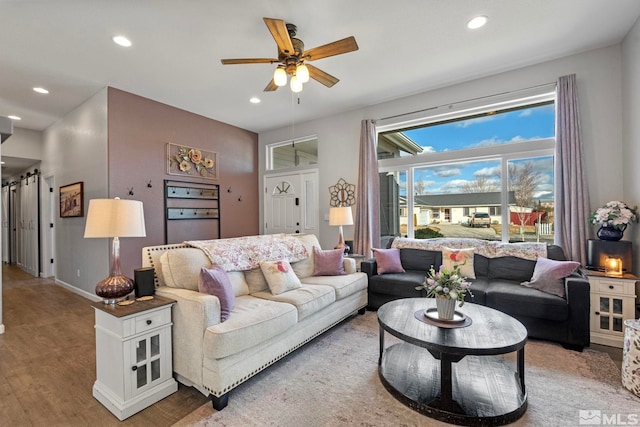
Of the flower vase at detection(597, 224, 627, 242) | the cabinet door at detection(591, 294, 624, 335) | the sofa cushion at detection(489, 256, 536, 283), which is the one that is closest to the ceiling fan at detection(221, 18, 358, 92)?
the sofa cushion at detection(489, 256, 536, 283)

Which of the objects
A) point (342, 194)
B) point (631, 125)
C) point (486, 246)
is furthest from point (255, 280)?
point (631, 125)

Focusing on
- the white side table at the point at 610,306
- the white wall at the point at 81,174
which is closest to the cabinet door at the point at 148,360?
the white wall at the point at 81,174

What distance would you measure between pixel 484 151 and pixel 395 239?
1.75 metres

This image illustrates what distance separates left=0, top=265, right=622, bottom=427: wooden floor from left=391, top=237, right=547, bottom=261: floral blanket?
1047mm

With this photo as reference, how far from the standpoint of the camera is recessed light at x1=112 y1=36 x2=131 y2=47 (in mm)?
2945

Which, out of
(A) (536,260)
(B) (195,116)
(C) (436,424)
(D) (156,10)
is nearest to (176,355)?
(C) (436,424)

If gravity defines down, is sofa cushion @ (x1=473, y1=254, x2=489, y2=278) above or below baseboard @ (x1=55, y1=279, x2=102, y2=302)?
above

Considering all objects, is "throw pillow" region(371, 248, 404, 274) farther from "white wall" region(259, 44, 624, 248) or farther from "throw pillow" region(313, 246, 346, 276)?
"white wall" region(259, 44, 624, 248)

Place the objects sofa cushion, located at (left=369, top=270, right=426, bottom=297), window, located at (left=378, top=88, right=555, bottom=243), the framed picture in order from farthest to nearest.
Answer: the framed picture < window, located at (left=378, top=88, right=555, bottom=243) < sofa cushion, located at (left=369, top=270, right=426, bottom=297)

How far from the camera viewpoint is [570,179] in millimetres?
3316

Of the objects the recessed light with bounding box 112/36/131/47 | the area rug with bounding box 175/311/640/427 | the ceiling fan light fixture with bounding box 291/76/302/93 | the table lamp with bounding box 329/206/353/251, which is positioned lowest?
the area rug with bounding box 175/311/640/427

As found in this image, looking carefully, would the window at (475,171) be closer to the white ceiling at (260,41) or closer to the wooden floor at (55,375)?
the white ceiling at (260,41)

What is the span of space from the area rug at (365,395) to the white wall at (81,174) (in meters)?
3.22

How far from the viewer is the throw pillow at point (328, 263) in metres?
3.67
